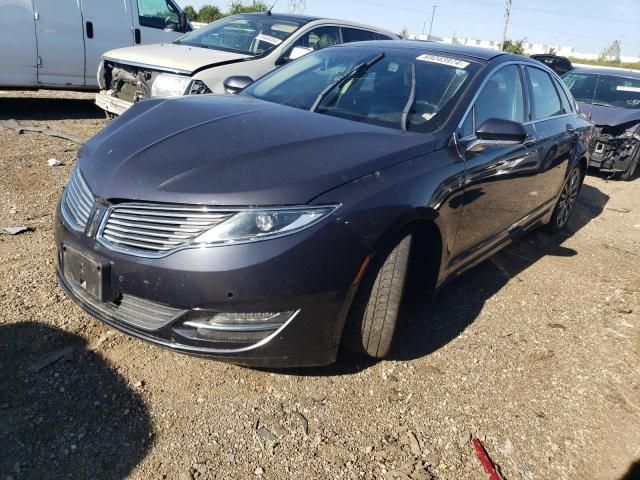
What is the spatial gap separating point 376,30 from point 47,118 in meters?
4.93

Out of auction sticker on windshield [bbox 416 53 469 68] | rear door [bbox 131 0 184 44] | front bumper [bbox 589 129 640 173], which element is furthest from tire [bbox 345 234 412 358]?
rear door [bbox 131 0 184 44]

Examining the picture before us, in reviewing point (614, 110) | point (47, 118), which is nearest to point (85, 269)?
point (47, 118)

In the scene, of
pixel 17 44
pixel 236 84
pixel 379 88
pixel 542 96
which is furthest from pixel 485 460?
pixel 17 44

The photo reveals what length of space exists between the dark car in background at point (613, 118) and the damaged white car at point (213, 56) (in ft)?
12.9

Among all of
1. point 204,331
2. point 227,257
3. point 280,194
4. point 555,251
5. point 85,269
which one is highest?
point 280,194

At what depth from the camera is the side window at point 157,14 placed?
8391 millimetres

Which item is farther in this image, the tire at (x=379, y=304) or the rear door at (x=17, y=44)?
the rear door at (x=17, y=44)

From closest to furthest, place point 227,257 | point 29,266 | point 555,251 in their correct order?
point 227,257
point 29,266
point 555,251

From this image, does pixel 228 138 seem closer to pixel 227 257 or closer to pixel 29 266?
pixel 227 257

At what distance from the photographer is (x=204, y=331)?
215 cm

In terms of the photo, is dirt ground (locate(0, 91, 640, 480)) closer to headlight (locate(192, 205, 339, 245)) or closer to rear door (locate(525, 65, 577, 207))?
headlight (locate(192, 205, 339, 245))

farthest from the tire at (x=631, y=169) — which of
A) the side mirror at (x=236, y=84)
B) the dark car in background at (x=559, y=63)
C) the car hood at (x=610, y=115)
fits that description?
the side mirror at (x=236, y=84)

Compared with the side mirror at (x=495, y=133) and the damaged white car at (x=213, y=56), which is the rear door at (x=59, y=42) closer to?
the damaged white car at (x=213, y=56)

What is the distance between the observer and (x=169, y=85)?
558cm
